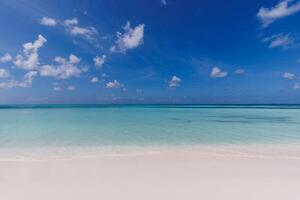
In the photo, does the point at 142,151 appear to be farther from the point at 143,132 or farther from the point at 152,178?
the point at 143,132

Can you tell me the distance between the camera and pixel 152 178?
150 inches

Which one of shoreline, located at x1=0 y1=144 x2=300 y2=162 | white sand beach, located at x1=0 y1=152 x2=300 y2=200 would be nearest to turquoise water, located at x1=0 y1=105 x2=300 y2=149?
shoreline, located at x1=0 y1=144 x2=300 y2=162

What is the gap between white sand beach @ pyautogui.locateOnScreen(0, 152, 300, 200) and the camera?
315cm

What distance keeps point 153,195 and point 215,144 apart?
5.10 meters

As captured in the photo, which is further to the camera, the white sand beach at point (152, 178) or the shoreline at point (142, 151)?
Answer: the shoreline at point (142, 151)

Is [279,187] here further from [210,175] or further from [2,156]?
[2,156]

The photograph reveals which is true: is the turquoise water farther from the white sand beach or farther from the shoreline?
the white sand beach

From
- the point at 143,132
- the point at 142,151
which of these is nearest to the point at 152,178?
the point at 142,151

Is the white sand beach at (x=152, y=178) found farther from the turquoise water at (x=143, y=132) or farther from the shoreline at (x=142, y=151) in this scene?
the turquoise water at (x=143, y=132)

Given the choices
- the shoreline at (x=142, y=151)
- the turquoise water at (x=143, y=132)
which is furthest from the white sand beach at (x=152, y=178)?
the turquoise water at (x=143, y=132)

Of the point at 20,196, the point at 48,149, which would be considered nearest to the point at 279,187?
the point at 20,196

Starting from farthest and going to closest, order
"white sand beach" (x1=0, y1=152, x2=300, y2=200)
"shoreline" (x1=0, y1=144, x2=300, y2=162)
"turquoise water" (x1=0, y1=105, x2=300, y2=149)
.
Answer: "turquoise water" (x1=0, y1=105, x2=300, y2=149) < "shoreline" (x1=0, y1=144, x2=300, y2=162) < "white sand beach" (x1=0, y1=152, x2=300, y2=200)

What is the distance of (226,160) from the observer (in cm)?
513

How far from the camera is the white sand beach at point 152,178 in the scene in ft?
10.3
